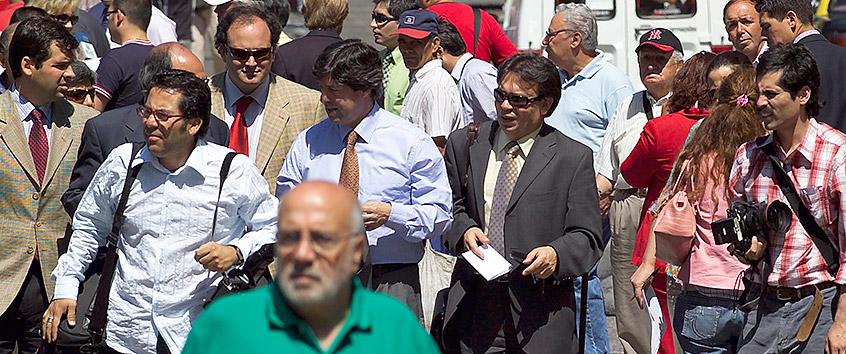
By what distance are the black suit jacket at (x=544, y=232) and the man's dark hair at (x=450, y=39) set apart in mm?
2388

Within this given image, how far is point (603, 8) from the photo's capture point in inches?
436

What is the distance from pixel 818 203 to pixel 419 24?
321cm

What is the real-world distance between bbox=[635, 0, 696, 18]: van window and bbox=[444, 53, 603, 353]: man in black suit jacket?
619cm

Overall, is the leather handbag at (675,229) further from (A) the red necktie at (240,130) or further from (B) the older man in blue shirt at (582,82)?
(A) the red necktie at (240,130)

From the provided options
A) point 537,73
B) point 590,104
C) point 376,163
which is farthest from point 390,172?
point 590,104

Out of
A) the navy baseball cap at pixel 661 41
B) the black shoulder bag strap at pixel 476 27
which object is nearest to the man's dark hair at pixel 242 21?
the navy baseball cap at pixel 661 41

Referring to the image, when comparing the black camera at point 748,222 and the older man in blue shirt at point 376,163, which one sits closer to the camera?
the black camera at point 748,222

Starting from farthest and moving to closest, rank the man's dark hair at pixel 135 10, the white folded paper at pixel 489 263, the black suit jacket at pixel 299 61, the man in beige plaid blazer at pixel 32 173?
the man's dark hair at pixel 135 10 → the black suit jacket at pixel 299 61 → the man in beige plaid blazer at pixel 32 173 → the white folded paper at pixel 489 263

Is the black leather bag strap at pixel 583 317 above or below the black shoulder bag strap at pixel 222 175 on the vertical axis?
below

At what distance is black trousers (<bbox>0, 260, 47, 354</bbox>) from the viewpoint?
5387 mm

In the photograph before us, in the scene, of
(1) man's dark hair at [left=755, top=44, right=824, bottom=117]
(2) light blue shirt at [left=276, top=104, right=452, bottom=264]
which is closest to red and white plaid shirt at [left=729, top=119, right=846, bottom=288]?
(1) man's dark hair at [left=755, top=44, right=824, bottom=117]

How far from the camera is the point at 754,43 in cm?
721

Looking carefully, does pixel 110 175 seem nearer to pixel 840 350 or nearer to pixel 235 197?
pixel 235 197

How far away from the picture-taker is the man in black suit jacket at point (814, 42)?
6.32m
